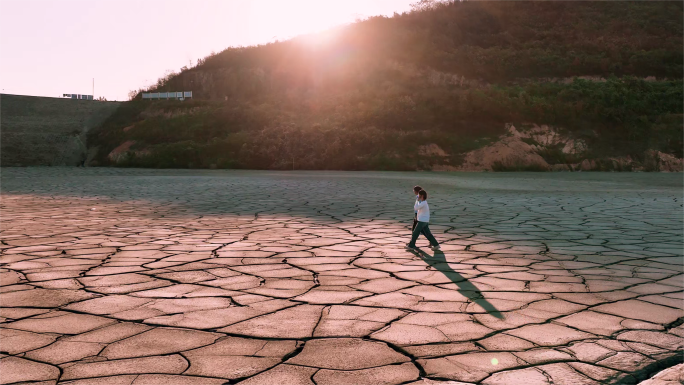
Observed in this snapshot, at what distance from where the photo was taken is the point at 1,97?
3794 centimetres

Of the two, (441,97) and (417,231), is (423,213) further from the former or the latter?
(441,97)

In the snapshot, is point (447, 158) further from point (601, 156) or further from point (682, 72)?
point (682, 72)

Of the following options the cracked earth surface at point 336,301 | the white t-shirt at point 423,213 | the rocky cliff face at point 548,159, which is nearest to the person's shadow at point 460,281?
the cracked earth surface at point 336,301

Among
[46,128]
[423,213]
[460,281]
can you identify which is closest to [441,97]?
[46,128]

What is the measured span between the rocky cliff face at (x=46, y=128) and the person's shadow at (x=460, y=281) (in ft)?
91.5

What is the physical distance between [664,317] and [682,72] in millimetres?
36626

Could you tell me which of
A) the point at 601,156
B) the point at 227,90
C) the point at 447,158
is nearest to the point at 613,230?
the point at 447,158

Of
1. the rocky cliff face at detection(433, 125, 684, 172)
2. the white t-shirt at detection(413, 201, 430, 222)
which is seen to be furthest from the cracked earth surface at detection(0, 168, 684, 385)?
the rocky cliff face at detection(433, 125, 684, 172)

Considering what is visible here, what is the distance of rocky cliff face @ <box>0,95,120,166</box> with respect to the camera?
2939 cm

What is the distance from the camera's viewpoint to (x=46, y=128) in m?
33.8

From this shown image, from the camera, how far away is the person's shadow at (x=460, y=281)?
11.7 feet

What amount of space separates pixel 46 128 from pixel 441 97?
2306 cm

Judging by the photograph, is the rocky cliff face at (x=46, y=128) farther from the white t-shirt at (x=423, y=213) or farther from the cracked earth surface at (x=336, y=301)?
the white t-shirt at (x=423, y=213)

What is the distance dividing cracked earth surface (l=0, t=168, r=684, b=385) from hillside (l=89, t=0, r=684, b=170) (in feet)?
57.3
